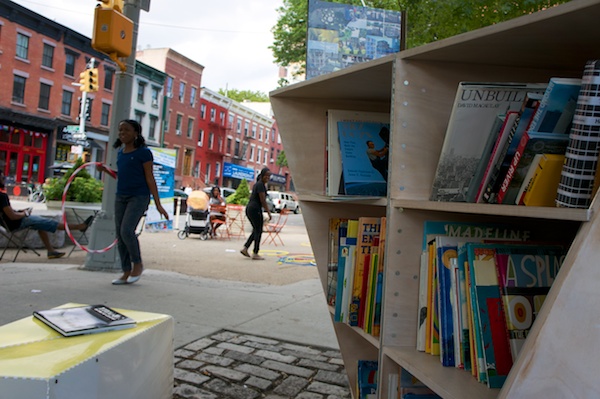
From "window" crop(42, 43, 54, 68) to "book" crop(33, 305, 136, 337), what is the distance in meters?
34.0

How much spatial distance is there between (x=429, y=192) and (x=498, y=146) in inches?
15.1


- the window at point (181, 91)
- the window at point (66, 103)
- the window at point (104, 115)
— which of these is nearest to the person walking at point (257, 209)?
the window at point (66, 103)

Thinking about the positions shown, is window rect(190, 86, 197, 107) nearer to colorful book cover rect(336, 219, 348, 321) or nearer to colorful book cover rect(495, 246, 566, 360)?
colorful book cover rect(336, 219, 348, 321)

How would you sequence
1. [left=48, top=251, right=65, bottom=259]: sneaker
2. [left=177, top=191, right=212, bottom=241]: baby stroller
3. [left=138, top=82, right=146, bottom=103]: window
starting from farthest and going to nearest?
1. [left=138, top=82, right=146, bottom=103]: window
2. [left=177, top=191, right=212, bottom=241]: baby stroller
3. [left=48, top=251, right=65, bottom=259]: sneaker

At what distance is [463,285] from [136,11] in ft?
22.1

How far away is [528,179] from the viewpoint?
1490 millimetres

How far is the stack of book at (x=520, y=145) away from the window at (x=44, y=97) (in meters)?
34.4

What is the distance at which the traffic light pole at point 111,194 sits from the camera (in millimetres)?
6828

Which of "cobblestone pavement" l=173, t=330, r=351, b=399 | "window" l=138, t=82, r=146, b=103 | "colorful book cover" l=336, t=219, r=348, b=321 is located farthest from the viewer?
"window" l=138, t=82, r=146, b=103

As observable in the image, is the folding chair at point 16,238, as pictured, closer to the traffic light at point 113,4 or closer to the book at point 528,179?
the traffic light at point 113,4

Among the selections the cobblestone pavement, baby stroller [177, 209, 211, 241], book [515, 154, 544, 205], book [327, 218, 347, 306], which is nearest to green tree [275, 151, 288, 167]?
baby stroller [177, 209, 211, 241]

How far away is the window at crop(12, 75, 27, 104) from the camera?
29906 mm

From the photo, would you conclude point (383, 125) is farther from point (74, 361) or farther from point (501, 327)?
point (74, 361)

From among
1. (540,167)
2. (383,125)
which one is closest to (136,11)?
(383,125)
